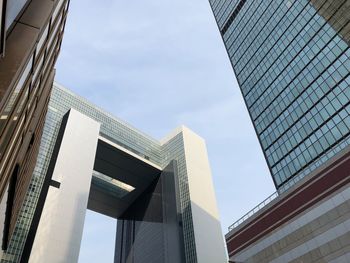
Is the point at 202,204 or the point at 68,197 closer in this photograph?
the point at 68,197

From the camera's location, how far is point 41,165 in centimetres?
6712

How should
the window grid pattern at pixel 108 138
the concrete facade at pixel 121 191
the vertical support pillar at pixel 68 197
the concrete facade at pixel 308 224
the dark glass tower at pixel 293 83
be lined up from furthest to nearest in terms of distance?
the dark glass tower at pixel 293 83 → the concrete facade at pixel 121 191 → the vertical support pillar at pixel 68 197 → the window grid pattern at pixel 108 138 → the concrete facade at pixel 308 224

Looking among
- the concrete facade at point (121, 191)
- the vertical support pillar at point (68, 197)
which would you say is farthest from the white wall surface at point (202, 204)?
the vertical support pillar at point (68, 197)

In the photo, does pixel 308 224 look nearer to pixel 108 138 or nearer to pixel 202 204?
pixel 202 204

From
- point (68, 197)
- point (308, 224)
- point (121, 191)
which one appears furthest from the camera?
point (121, 191)

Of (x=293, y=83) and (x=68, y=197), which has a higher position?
(x=293, y=83)

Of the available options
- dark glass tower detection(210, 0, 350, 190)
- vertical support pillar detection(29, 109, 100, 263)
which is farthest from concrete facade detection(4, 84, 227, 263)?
dark glass tower detection(210, 0, 350, 190)

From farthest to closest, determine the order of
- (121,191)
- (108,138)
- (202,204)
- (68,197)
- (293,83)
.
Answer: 1. (121,191)
2. (108,138)
3. (202,204)
4. (293,83)
5. (68,197)

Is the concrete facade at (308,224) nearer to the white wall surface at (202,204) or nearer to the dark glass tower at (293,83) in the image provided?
the dark glass tower at (293,83)

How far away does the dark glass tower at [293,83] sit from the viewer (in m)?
69.5

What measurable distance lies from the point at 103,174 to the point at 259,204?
6747 cm

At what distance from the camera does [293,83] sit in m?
82.6

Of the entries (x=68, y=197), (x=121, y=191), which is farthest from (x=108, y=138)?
(x=68, y=197)

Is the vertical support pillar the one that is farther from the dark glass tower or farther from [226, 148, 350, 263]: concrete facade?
the dark glass tower
